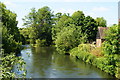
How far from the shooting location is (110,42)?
2544 cm

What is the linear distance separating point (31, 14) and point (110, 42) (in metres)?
60.8

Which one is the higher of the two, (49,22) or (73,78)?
(49,22)

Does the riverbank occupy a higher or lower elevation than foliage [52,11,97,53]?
lower

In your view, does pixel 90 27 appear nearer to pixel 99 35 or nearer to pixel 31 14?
pixel 99 35

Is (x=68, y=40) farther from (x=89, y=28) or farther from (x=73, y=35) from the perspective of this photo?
(x=89, y=28)

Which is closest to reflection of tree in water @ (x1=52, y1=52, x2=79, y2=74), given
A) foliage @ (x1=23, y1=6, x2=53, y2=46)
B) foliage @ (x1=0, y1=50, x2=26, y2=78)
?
foliage @ (x1=0, y1=50, x2=26, y2=78)

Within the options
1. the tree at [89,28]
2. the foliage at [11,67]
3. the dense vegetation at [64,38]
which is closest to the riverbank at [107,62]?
the dense vegetation at [64,38]

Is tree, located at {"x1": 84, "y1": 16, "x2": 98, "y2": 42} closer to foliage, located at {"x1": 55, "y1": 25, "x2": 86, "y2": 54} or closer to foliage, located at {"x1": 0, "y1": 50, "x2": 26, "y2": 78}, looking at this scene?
foliage, located at {"x1": 55, "y1": 25, "x2": 86, "y2": 54}

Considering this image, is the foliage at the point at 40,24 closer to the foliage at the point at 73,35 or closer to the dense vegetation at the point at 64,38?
the dense vegetation at the point at 64,38

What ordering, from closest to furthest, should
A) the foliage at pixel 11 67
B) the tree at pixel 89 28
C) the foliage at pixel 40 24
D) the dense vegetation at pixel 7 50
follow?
the foliage at pixel 11 67
the dense vegetation at pixel 7 50
the tree at pixel 89 28
the foliage at pixel 40 24

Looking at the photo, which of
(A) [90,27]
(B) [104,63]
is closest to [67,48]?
(A) [90,27]

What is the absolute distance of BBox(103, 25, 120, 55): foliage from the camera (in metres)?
24.5

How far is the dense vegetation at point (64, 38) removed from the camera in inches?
968

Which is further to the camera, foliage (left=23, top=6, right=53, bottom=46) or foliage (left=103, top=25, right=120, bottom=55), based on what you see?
foliage (left=23, top=6, right=53, bottom=46)
